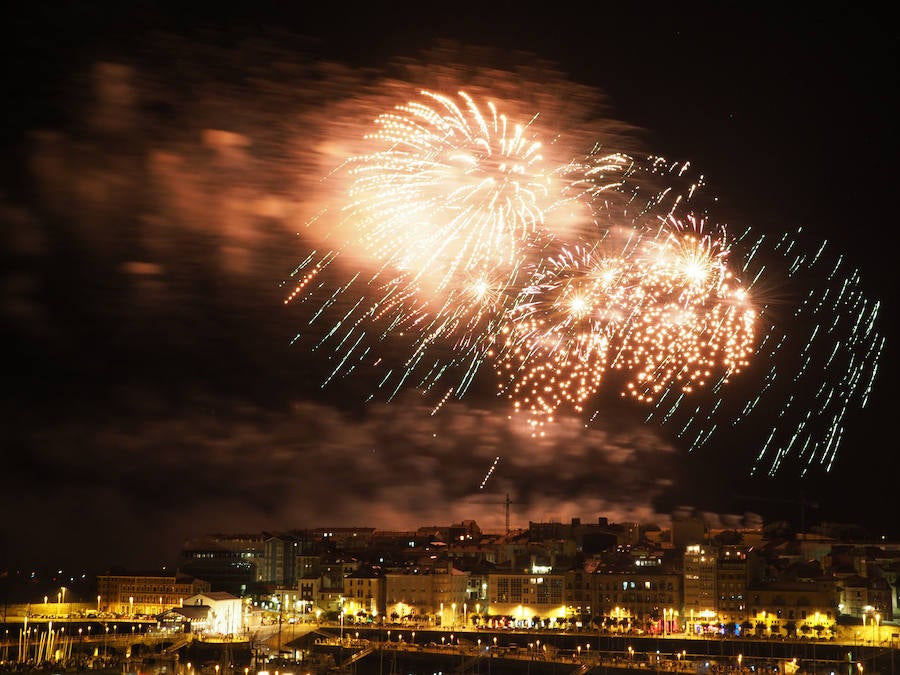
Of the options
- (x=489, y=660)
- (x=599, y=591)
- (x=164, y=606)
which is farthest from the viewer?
(x=164, y=606)

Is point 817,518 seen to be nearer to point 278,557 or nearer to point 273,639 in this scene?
point 278,557

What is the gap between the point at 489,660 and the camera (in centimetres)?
2339

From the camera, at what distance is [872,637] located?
24.5 metres

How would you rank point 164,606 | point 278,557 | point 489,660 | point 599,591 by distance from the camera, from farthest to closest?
point 278,557, point 164,606, point 599,591, point 489,660

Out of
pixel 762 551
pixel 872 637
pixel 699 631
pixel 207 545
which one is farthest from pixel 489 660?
pixel 207 545

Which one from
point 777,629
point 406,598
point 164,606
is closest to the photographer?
point 777,629

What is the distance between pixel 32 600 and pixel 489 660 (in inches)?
690

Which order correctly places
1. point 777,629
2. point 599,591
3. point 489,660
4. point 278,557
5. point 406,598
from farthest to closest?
point 278,557
point 406,598
point 599,591
point 777,629
point 489,660

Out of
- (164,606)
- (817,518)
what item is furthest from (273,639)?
(817,518)

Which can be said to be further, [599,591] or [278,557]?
[278,557]

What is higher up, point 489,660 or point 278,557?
point 278,557

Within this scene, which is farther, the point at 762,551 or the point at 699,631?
the point at 762,551

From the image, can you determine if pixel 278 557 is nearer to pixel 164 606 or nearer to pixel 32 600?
pixel 164 606

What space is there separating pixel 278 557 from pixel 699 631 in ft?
54.2
